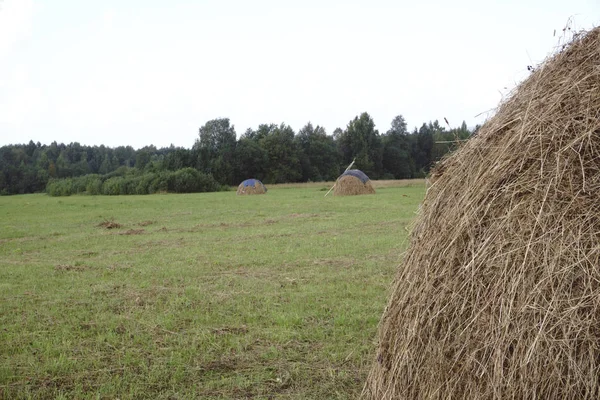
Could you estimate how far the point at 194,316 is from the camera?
682cm

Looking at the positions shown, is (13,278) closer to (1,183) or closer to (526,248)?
(526,248)

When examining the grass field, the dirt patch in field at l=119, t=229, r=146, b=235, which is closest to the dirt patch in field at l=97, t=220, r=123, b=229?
the dirt patch in field at l=119, t=229, r=146, b=235

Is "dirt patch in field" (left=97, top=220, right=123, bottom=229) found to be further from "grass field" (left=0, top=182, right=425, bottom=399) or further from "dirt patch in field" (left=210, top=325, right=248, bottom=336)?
"dirt patch in field" (left=210, top=325, right=248, bottom=336)

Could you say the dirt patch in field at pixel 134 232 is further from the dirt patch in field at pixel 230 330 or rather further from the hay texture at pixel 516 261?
the hay texture at pixel 516 261

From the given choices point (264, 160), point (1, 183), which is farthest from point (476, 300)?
point (1, 183)

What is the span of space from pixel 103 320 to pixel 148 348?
4.52 feet

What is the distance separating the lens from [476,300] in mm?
2992

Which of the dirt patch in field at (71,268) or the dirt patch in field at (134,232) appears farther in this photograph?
the dirt patch in field at (134,232)

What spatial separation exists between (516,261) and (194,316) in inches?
194

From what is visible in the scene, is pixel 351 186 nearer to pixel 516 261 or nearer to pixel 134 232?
pixel 134 232

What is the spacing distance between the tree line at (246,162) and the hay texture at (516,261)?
50835 millimetres

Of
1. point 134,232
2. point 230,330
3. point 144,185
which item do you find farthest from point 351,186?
point 230,330

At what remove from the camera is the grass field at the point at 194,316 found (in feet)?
16.1

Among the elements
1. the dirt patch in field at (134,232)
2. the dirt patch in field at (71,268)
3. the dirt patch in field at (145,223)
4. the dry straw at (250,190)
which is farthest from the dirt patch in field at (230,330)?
the dry straw at (250,190)
